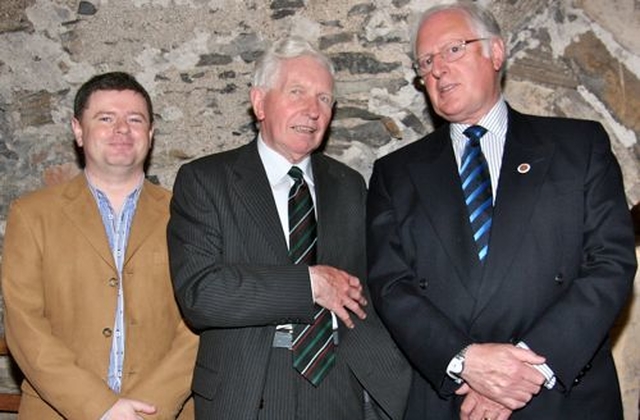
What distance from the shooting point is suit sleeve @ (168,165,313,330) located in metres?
2.32

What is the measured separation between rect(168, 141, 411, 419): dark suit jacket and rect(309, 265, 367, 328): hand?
0.04m

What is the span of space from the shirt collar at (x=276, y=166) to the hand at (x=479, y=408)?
0.86m

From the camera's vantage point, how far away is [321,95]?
262cm

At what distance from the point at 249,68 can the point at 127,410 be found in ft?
5.17

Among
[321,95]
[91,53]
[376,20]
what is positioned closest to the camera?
[321,95]

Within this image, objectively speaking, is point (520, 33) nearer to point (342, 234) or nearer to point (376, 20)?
point (376, 20)

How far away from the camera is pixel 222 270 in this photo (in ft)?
7.74

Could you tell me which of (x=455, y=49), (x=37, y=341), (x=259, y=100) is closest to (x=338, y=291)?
(x=259, y=100)

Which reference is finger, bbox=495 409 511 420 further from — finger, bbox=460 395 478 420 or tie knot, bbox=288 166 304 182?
tie knot, bbox=288 166 304 182

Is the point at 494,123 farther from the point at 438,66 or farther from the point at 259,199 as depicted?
the point at 259,199

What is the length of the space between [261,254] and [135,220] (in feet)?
1.60

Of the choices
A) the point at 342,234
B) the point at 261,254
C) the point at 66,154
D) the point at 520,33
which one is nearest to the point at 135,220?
the point at 261,254

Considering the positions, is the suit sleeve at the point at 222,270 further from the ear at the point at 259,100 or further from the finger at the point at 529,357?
the finger at the point at 529,357

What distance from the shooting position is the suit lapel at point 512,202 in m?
2.26
